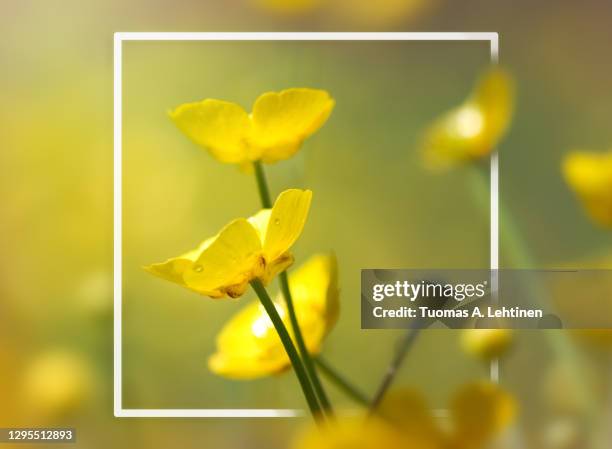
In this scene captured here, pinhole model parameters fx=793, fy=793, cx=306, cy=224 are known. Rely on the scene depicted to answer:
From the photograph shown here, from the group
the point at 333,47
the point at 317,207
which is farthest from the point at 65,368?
the point at 333,47

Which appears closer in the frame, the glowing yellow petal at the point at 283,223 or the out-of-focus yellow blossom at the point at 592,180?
the glowing yellow petal at the point at 283,223

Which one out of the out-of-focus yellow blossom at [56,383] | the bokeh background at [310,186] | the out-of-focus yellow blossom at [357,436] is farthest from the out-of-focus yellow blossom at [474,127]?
the out-of-focus yellow blossom at [56,383]

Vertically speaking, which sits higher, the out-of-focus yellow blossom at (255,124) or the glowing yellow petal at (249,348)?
the out-of-focus yellow blossom at (255,124)

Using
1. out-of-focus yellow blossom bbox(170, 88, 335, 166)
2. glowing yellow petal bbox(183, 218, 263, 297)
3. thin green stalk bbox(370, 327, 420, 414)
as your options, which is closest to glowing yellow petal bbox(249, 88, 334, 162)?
out-of-focus yellow blossom bbox(170, 88, 335, 166)

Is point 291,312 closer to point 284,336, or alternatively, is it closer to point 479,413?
point 284,336

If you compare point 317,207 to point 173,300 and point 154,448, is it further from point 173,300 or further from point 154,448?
point 154,448

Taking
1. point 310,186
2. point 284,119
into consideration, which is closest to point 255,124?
point 284,119

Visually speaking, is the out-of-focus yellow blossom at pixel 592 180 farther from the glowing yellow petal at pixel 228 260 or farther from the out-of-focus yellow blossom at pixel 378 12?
the glowing yellow petal at pixel 228 260
